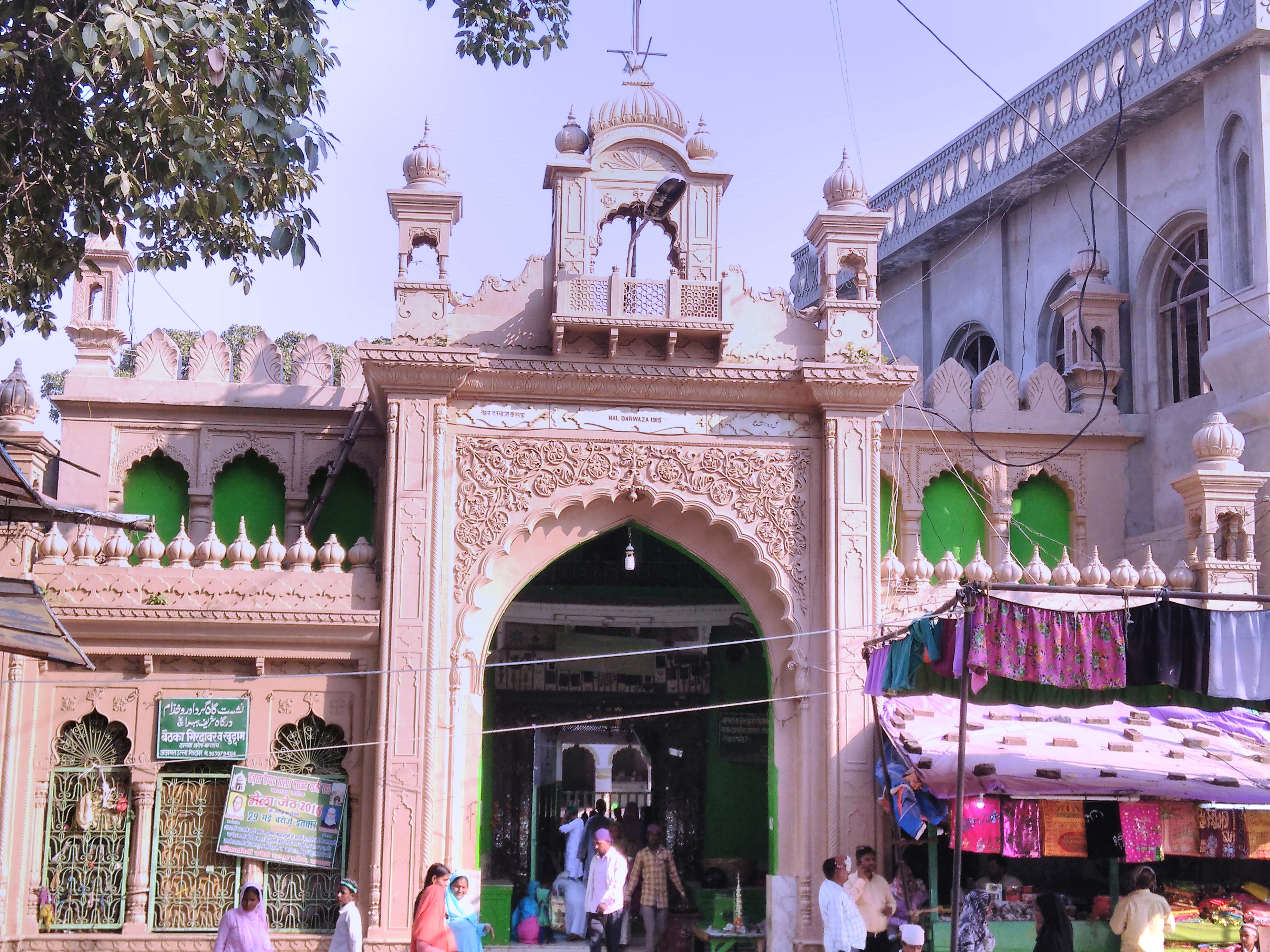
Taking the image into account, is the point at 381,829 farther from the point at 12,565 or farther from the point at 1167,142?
the point at 1167,142

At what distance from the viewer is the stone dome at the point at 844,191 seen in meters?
14.7

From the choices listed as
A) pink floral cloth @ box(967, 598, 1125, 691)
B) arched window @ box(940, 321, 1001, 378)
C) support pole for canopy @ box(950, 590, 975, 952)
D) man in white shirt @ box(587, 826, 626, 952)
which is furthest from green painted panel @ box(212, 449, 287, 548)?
arched window @ box(940, 321, 1001, 378)

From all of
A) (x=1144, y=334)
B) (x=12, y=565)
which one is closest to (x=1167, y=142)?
(x=1144, y=334)

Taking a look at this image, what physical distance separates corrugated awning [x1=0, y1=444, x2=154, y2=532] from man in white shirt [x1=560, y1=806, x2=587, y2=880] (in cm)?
629

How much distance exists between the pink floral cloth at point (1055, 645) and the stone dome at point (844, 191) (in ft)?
15.4

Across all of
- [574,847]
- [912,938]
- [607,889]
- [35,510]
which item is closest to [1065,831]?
[912,938]

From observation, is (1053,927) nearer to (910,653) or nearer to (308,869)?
(910,653)

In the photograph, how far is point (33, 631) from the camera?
10203 mm

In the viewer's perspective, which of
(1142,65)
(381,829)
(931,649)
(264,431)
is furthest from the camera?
(1142,65)

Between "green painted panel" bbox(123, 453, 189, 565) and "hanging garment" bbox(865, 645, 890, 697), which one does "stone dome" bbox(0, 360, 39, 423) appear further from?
"hanging garment" bbox(865, 645, 890, 697)

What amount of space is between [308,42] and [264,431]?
7.36 meters

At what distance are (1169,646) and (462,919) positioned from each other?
575 centimetres

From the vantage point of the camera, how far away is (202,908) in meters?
13.1

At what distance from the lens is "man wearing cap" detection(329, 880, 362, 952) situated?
1125 centimetres
